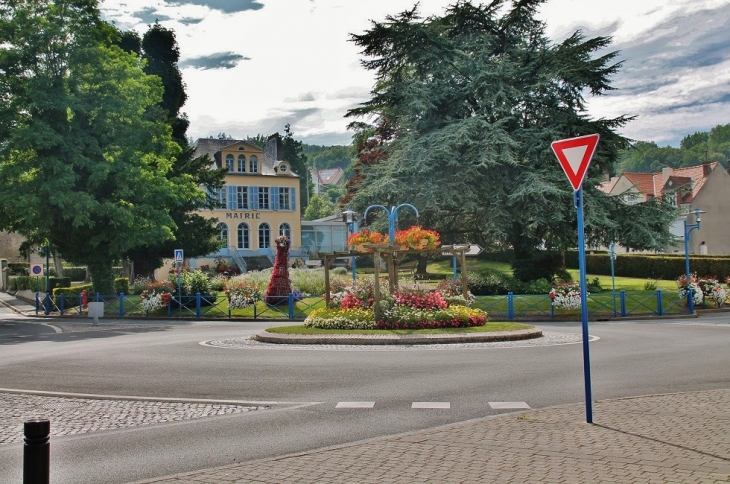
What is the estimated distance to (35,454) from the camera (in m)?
4.07

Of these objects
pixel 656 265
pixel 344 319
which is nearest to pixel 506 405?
pixel 344 319

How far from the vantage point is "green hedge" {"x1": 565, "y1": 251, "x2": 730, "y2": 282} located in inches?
1624

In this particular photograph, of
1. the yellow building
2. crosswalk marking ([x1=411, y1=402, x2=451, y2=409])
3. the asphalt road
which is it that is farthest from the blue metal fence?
the yellow building

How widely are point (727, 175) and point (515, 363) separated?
2263 inches

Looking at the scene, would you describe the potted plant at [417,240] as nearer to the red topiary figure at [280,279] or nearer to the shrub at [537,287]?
the red topiary figure at [280,279]

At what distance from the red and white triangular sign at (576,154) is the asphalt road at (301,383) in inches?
119

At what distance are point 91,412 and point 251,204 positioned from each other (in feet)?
175

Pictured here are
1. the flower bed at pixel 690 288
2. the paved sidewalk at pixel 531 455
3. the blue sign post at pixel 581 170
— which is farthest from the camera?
the flower bed at pixel 690 288

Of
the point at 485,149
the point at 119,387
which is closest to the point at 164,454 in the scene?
the point at 119,387

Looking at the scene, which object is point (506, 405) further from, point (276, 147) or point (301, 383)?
point (276, 147)

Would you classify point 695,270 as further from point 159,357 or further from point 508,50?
point 159,357

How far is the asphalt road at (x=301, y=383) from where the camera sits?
22.6 ft

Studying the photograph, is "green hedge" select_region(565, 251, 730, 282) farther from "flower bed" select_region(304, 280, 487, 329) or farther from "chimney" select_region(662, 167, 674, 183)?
"flower bed" select_region(304, 280, 487, 329)

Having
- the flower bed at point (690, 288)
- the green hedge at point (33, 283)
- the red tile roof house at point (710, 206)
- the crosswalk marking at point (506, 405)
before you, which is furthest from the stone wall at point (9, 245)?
the crosswalk marking at point (506, 405)
